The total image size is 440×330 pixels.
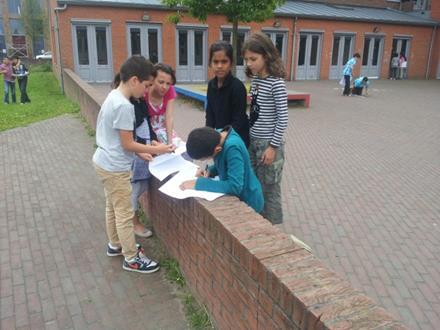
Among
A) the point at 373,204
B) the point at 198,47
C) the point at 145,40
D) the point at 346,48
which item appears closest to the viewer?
the point at 373,204

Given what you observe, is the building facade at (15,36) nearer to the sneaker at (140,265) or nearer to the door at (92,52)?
the door at (92,52)

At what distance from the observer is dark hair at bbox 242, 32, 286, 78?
2906mm

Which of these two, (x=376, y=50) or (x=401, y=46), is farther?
(x=401, y=46)

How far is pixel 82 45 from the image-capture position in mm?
19469

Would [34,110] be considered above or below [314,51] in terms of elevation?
below

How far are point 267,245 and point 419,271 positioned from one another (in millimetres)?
2260

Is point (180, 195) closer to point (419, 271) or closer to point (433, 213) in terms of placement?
point (419, 271)

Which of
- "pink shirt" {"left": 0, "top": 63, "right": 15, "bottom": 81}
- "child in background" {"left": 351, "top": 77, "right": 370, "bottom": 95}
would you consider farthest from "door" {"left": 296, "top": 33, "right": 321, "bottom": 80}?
"pink shirt" {"left": 0, "top": 63, "right": 15, "bottom": 81}

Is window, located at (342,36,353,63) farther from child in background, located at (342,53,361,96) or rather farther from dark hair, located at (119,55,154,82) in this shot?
dark hair, located at (119,55,154,82)

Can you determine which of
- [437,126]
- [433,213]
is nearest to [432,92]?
[437,126]

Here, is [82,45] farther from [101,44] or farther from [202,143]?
[202,143]

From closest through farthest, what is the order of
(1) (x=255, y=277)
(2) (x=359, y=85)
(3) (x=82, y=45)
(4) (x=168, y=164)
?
(1) (x=255, y=277) < (4) (x=168, y=164) < (2) (x=359, y=85) < (3) (x=82, y=45)

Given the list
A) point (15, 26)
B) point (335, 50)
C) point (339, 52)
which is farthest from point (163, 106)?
point (15, 26)

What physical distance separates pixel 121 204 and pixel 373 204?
3.43m
